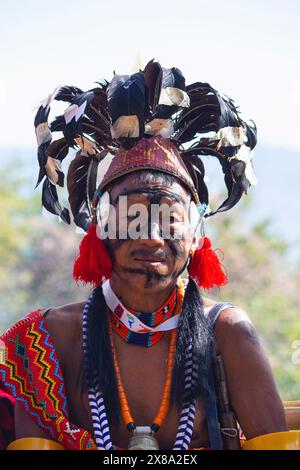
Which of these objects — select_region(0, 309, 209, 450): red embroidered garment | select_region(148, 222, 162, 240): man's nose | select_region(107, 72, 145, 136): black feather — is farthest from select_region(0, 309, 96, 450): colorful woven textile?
select_region(107, 72, 145, 136): black feather

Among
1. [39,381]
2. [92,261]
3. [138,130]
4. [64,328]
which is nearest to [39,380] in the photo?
[39,381]

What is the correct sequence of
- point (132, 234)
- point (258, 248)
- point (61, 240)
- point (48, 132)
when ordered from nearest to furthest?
1. point (132, 234)
2. point (48, 132)
3. point (258, 248)
4. point (61, 240)

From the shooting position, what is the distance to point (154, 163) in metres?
4.23

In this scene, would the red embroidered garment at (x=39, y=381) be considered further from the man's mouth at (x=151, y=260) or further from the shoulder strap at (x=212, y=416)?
the man's mouth at (x=151, y=260)

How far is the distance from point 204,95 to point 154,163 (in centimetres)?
50

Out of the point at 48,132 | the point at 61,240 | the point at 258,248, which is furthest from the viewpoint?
the point at 61,240

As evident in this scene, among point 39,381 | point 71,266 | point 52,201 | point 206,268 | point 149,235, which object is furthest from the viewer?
point 71,266

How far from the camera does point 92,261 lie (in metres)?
4.25

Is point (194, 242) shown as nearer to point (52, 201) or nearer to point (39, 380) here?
→ point (52, 201)

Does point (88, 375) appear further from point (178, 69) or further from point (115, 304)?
point (178, 69)

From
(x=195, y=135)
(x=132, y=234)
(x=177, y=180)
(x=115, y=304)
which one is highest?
(x=195, y=135)

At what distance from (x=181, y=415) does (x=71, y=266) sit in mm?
15072

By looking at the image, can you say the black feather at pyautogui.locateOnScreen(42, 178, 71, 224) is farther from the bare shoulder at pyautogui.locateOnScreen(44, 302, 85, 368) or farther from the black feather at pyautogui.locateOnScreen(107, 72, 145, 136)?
the black feather at pyautogui.locateOnScreen(107, 72, 145, 136)

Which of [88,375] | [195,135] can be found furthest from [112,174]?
[88,375]
